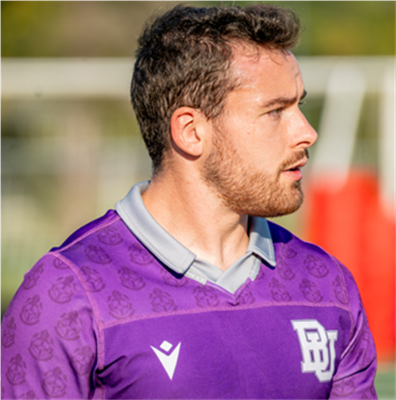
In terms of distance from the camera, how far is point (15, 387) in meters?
1.53

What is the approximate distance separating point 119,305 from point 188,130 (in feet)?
2.05

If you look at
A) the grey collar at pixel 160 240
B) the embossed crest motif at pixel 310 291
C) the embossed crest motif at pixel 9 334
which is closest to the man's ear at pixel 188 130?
the grey collar at pixel 160 240

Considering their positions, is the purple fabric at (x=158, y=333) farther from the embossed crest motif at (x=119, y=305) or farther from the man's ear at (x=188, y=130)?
the man's ear at (x=188, y=130)

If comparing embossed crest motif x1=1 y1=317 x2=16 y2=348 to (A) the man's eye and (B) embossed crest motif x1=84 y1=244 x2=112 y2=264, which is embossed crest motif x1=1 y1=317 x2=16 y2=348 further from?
(A) the man's eye

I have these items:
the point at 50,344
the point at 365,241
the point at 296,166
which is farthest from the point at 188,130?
the point at 365,241

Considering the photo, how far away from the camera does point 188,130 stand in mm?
1952

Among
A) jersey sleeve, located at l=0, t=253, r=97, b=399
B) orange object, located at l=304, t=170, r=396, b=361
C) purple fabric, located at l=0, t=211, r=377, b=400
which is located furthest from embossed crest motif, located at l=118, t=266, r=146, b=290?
orange object, located at l=304, t=170, r=396, b=361

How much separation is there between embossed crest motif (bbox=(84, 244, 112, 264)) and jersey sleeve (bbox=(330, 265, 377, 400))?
76 cm

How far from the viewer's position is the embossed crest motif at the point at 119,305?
5.22 feet

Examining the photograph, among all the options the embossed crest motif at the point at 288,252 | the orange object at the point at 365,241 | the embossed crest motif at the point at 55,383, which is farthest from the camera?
the orange object at the point at 365,241

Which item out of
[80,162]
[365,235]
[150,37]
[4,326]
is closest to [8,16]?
[80,162]

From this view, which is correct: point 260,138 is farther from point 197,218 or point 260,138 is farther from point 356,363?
point 356,363

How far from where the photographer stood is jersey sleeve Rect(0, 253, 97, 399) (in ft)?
4.97

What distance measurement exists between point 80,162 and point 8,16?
142 inches
